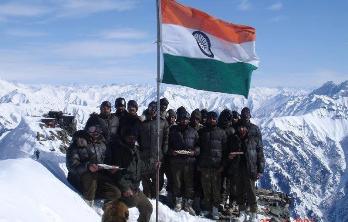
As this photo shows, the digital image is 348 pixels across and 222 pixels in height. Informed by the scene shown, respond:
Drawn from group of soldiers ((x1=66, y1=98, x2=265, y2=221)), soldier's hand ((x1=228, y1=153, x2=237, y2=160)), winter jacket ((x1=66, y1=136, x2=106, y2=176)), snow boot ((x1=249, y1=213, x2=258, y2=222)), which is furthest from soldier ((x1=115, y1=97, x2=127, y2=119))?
snow boot ((x1=249, y1=213, x2=258, y2=222))

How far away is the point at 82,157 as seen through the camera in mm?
12656

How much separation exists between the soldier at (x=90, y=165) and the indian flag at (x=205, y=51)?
2.29 m

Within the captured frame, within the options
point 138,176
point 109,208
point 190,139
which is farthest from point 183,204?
point 109,208

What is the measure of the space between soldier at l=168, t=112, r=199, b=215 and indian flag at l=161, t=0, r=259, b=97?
3.11 meters

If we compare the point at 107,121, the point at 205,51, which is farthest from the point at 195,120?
the point at 205,51

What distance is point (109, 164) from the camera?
1295 centimetres

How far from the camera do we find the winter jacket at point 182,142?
50.9 feet

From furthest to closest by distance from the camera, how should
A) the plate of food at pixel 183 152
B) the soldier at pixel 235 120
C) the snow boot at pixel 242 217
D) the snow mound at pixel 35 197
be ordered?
the soldier at pixel 235 120 < the snow boot at pixel 242 217 < the plate of food at pixel 183 152 < the snow mound at pixel 35 197

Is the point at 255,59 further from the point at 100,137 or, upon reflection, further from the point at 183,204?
the point at 183,204

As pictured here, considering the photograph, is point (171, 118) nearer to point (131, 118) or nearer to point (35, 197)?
point (131, 118)

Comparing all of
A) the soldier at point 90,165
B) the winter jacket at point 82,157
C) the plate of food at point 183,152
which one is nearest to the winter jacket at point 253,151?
the plate of food at point 183,152

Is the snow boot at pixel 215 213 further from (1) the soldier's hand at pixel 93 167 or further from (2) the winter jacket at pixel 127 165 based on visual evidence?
(1) the soldier's hand at pixel 93 167

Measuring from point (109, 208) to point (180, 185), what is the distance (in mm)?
7085

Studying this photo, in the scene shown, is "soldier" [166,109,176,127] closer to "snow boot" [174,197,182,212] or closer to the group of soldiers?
the group of soldiers
